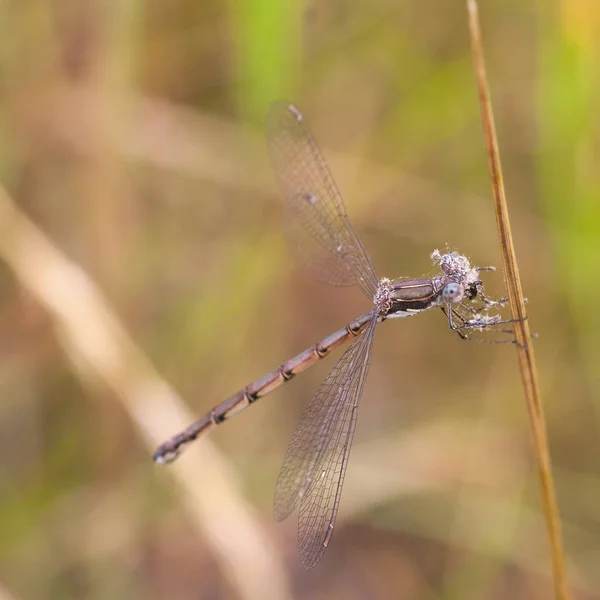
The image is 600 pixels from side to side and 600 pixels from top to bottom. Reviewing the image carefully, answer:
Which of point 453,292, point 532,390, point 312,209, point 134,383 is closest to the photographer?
point 532,390

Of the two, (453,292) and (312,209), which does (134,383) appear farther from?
(453,292)

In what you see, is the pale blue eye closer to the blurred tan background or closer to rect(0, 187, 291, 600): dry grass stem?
the blurred tan background

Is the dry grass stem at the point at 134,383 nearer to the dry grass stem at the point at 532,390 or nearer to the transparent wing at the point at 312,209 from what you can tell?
the transparent wing at the point at 312,209

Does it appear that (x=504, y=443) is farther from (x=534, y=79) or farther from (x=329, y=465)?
(x=534, y=79)

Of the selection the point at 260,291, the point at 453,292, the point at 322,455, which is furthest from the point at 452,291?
the point at 260,291

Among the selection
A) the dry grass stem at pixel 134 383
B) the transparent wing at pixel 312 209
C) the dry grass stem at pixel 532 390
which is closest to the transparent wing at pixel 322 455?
the transparent wing at pixel 312 209

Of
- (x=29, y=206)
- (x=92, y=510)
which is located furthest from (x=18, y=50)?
(x=92, y=510)

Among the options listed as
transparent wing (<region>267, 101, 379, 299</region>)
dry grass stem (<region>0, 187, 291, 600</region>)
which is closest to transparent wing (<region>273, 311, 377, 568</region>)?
transparent wing (<region>267, 101, 379, 299</region>)
